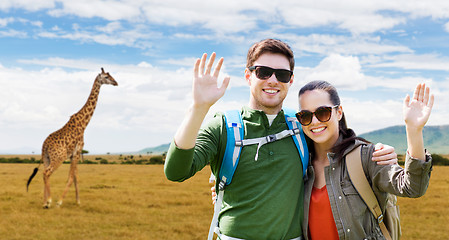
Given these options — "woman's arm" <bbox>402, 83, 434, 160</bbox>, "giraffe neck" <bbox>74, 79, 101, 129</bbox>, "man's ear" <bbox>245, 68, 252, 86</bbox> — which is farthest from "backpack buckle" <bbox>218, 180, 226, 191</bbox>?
"giraffe neck" <bbox>74, 79, 101, 129</bbox>

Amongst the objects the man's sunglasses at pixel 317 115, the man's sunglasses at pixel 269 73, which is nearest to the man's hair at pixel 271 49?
the man's sunglasses at pixel 269 73

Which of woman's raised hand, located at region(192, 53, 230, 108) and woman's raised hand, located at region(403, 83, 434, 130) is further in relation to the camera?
woman's raised hand, located at region(403, 83, 434, 130)

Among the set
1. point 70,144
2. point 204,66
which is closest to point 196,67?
point 204,66

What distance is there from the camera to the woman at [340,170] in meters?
2.98

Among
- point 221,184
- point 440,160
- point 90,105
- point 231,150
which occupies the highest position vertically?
point 90,105

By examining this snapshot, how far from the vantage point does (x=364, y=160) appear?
3.31 m

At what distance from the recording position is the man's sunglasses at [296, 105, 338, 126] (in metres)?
3.42

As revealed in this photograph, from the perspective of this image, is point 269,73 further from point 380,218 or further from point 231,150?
point 380,218

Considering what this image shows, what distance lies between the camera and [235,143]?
3.26 meters

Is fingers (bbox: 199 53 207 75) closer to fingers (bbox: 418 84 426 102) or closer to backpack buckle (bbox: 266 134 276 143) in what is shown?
backpack buckle (bbox: 266 134 276 143)

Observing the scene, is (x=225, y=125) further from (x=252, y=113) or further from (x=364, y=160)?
(x=364, y=160)

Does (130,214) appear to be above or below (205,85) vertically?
below

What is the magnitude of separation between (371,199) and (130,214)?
11541 mm

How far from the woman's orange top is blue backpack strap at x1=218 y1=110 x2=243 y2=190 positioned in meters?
0.74
